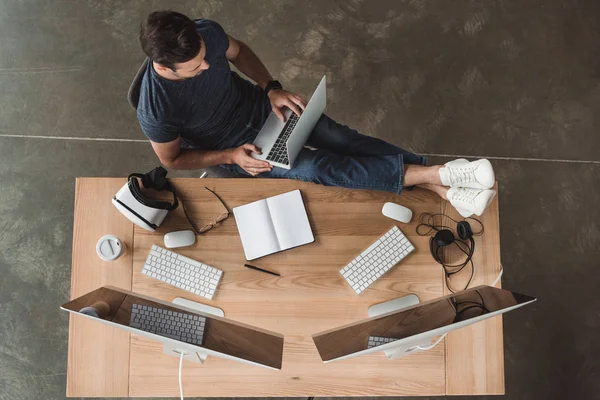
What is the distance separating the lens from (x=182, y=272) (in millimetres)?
1686

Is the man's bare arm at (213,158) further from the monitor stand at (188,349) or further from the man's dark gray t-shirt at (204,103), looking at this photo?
the monitor stand at (188,349)

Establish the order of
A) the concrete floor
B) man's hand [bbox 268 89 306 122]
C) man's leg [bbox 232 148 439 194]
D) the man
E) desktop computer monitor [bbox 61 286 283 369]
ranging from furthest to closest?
the concrete floor → man's hand [bbox 268 89 306 122] → man's leg [bbox 232 148 439 194] → the man → desktop computer monitor [bbox 61 286 283 369]

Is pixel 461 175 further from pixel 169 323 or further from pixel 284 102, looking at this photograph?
pixel 169 323

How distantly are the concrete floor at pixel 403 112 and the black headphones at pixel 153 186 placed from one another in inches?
35.6

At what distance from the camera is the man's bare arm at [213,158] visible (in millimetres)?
1826

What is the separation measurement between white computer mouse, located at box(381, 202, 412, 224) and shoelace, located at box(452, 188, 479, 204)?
17 cm

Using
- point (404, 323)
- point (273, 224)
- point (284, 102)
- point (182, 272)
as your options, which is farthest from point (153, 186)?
point (404, 323)

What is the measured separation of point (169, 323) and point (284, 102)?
92 cm

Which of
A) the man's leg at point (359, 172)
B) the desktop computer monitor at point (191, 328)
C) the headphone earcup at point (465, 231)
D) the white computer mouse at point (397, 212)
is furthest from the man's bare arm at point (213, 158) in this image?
the headphone earcup at point (465, 231)

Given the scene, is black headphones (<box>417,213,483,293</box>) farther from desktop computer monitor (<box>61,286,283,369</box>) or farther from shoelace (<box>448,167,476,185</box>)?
desktop computer monitor (<box>61,286,283,369</box>)

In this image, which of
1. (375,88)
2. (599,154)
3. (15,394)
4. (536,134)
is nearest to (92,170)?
(15,394)

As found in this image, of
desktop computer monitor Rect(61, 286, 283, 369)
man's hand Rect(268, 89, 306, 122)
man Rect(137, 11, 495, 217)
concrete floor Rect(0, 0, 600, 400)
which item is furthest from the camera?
concrete floor Rect(0, 0, 600, 400)

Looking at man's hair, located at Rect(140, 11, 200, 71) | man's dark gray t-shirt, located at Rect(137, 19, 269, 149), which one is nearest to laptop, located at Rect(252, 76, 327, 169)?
man's dark gray t-shirt, located at Rect(137, 19, 269, 149)

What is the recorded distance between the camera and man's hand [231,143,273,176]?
5.99 ft
